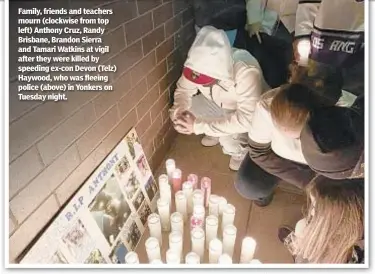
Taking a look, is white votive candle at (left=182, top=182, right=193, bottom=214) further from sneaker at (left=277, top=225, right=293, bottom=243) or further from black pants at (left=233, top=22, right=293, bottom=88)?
black pants at (left=233, top=22, right=293, bottom=88)

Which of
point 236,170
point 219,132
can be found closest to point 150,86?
point 219,132

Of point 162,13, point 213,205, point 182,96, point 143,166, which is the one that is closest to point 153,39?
point 162,13

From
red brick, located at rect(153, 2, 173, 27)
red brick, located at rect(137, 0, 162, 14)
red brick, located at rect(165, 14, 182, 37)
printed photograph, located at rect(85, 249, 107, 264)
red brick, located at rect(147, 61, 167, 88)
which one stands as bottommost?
printed photograph, located at rect(85, 249, 107, 264)

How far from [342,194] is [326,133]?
0.33 feet

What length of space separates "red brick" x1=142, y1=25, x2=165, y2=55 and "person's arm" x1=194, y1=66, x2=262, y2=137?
20cm

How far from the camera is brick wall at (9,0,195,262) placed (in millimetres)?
→ 498

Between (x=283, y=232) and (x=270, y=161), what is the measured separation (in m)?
0.16

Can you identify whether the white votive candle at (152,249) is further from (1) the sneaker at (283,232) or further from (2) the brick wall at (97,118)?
(1) the sneaker at (283,232)

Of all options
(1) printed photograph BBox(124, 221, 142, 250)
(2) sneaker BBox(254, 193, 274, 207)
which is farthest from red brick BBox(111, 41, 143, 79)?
(2) sneaker BBox(254, 193, 274, 207)

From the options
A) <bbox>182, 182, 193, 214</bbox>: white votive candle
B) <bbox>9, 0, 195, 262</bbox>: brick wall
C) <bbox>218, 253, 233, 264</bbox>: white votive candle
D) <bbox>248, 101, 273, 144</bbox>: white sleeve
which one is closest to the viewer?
<bbox>9, 0, 195, 262</bbox>: brick wall

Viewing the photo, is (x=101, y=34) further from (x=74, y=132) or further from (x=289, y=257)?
(x=289, y=257)

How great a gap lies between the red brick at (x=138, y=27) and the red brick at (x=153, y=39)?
0.02 m

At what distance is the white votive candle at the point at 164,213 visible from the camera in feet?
2.55

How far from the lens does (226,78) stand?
0.79m
